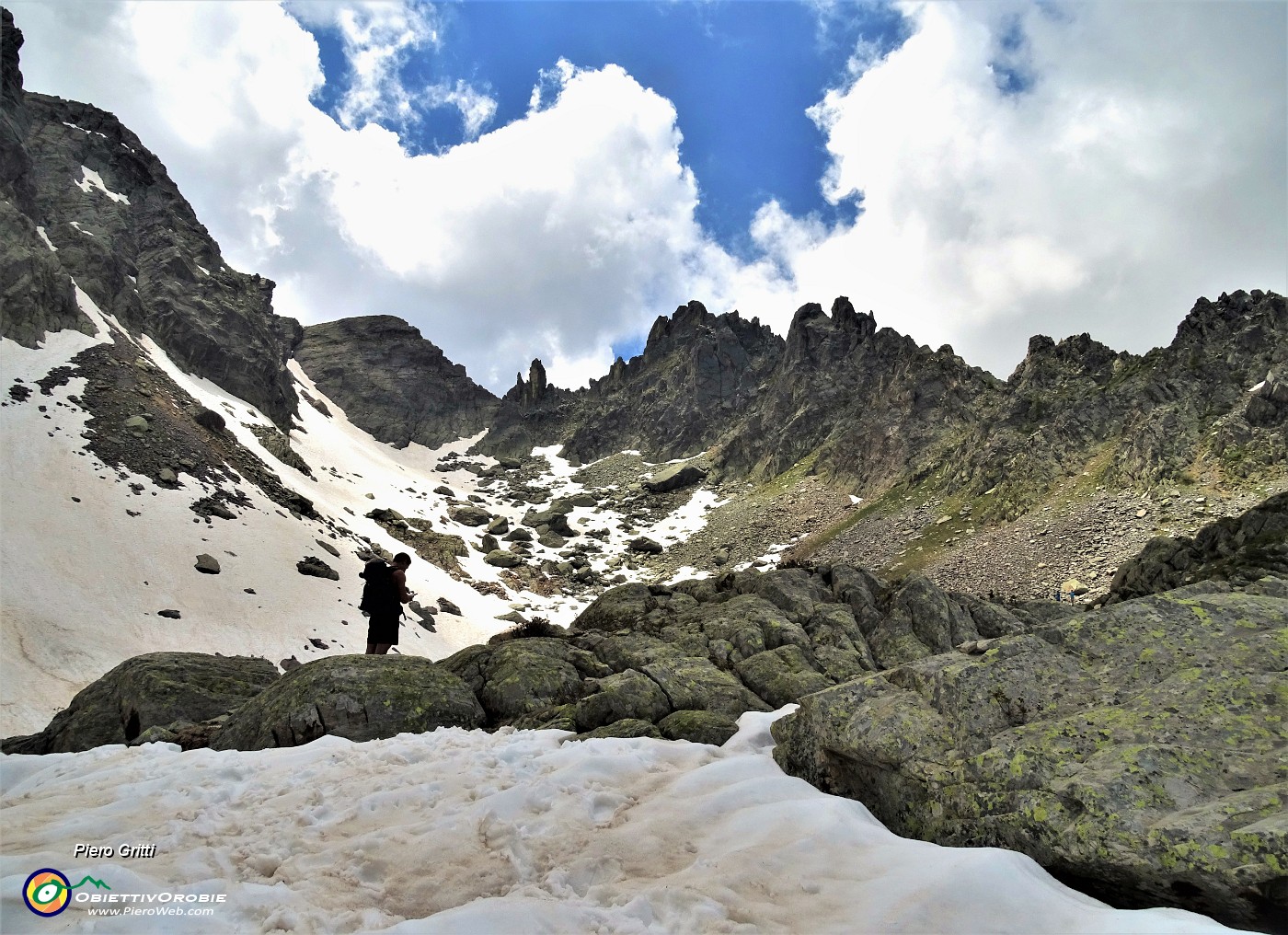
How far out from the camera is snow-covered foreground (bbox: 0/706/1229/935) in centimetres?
445

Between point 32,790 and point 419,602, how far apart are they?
4603cm

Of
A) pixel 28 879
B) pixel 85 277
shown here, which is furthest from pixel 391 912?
pixel 85 277

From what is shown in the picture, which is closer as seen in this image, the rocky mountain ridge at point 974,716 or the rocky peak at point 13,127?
the rocky mountain ridge at point 974,716

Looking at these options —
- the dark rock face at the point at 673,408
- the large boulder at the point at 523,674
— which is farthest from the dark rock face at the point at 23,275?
the dark rock face at the point at 673,408

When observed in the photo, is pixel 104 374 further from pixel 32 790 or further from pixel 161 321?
pixel 32 790

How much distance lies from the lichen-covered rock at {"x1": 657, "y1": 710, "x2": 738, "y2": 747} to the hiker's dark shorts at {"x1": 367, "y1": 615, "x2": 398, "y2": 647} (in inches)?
310

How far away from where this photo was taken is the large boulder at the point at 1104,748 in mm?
4387

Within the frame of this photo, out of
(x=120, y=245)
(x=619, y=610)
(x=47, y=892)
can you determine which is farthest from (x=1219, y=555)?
(x=120, y=245)

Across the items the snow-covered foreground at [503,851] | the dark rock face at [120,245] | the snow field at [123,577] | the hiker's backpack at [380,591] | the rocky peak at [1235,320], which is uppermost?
the dark rock face at [120,245]

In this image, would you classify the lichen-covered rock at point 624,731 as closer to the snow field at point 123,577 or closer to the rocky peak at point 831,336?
the snow field at point 123,577

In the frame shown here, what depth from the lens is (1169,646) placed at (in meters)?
6.88

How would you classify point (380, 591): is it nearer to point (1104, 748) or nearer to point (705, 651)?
point (705, 651)

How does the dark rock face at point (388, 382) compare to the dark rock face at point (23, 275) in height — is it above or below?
above

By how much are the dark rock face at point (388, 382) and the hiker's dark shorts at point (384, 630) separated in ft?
544
